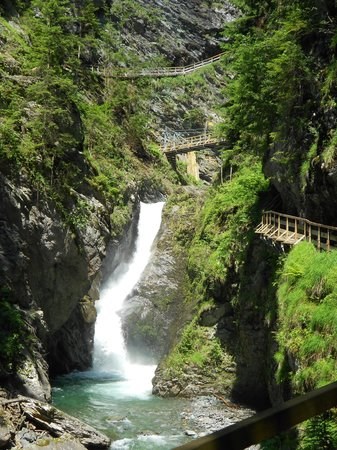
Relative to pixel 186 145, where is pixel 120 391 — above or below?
below

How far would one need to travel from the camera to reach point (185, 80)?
1984 inches

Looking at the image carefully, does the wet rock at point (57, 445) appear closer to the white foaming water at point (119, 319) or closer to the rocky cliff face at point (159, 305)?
the white foaming water at point (119, 319)

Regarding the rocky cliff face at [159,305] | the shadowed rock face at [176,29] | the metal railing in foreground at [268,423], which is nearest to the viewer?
the metal railing in foreground at [268,423]

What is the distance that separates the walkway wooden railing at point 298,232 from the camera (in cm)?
1346

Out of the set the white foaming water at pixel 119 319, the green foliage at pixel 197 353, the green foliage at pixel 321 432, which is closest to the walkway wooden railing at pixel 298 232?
the green foliage at pixel 197 353

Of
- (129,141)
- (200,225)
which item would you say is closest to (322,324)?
(200,225)

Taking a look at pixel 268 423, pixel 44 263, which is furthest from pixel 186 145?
pixel 268 423

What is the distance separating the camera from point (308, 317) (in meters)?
11.1

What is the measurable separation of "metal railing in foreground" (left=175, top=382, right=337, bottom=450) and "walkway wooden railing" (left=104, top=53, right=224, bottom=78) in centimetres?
4105

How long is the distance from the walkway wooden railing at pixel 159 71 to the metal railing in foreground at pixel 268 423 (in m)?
41.0

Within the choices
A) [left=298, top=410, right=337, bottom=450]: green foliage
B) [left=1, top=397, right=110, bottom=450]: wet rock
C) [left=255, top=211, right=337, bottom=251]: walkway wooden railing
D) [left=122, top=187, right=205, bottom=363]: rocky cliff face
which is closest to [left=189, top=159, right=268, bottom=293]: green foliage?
[left=122, top=187, right=205, bottom=363]: rocky cliff face

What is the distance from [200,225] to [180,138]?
19940 millimetres

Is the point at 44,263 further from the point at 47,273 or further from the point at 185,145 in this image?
the point at 185,145

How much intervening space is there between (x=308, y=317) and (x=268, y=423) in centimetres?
999
